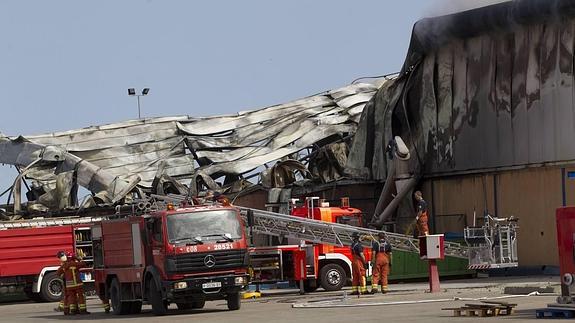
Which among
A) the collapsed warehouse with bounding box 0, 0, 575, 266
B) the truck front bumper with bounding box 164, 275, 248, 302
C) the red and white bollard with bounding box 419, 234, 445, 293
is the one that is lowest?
the truck front bumper with bounding box 164, 275, 248, 302

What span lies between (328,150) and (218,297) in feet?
71.2

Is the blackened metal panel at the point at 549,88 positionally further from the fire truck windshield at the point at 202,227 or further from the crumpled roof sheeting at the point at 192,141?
the crumpled roof sheeting at the point at 192,141

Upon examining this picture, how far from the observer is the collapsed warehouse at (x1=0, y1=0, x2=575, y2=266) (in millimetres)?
37312

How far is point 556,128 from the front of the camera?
121ft

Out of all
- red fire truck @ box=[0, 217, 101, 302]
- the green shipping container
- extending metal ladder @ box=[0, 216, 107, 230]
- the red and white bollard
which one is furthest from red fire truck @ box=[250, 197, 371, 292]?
red fire truck @ box=[0, 217, 101, 302]

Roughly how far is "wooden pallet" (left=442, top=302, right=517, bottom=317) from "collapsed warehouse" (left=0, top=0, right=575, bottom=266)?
15.4 meters

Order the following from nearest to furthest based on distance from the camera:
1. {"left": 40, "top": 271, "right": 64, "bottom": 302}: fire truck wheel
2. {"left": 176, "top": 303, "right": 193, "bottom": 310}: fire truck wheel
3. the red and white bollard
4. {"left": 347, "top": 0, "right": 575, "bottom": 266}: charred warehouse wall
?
{"left": 176, "top": 303, "right": 193, "bottom": 310}: fire truck wheel
the red and white bollard
{"left": 347, "top": 0, "right": 575, "bottom": 266}: charred warehouse wall
{"left": 40, "top": 271, "right": 64, "bottom": 302}: fire truck wheel

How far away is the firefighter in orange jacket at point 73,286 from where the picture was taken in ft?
100

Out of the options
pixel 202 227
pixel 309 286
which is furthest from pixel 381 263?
pixel 202 227

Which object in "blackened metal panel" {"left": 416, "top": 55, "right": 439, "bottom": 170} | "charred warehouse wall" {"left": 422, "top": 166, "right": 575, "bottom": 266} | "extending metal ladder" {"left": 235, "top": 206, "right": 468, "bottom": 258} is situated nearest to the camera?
"extending metal ladder" {"left": 235, "top": 206, "right": 468, "bottom": 258}

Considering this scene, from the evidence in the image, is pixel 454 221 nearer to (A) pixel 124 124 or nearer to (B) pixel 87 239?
(B) pixel 87 239

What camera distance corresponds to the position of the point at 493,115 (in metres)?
39.3

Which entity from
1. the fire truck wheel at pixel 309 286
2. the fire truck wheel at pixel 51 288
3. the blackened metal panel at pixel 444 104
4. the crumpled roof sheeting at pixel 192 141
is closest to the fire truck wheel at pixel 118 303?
the fire truck wheel at pixel 309 286

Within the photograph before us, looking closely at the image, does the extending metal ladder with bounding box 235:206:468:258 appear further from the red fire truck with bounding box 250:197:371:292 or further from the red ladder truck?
the red fire truck with bounding box 250:197:371:292
